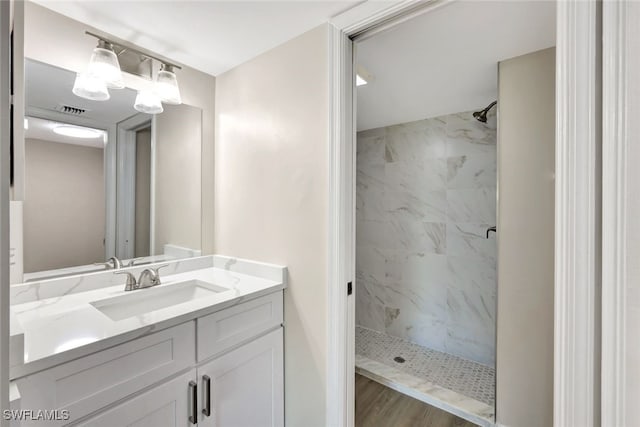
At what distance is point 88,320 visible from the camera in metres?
0.99

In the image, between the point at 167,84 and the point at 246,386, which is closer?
the point at 246,386

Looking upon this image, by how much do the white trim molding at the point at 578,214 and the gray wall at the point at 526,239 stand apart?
0.79 m

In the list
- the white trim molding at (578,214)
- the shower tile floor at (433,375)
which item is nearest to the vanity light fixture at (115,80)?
the white trim molding at (578,214)

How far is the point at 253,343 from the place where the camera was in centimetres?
129

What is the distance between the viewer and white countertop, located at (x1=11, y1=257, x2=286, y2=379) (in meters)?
0.78

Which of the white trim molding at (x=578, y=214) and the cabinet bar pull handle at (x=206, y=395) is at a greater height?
the white trim molding at (x=578, y=214)

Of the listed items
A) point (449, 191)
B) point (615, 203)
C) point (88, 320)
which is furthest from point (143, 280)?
point (449, 191)

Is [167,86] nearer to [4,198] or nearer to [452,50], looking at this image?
[4,198]

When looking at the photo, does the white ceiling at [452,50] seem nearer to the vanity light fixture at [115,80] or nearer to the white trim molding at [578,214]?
the white trim molding at [578,214]

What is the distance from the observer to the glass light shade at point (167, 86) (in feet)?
Answer: 5.05

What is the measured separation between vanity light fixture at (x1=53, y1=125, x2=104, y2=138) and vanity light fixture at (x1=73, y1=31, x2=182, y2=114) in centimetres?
15

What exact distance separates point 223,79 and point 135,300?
1.40m

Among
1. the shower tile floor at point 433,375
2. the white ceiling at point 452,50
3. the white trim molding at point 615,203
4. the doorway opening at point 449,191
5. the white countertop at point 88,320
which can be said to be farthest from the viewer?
the shower tile floor at point 433,375

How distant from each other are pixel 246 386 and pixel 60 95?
1.59m
